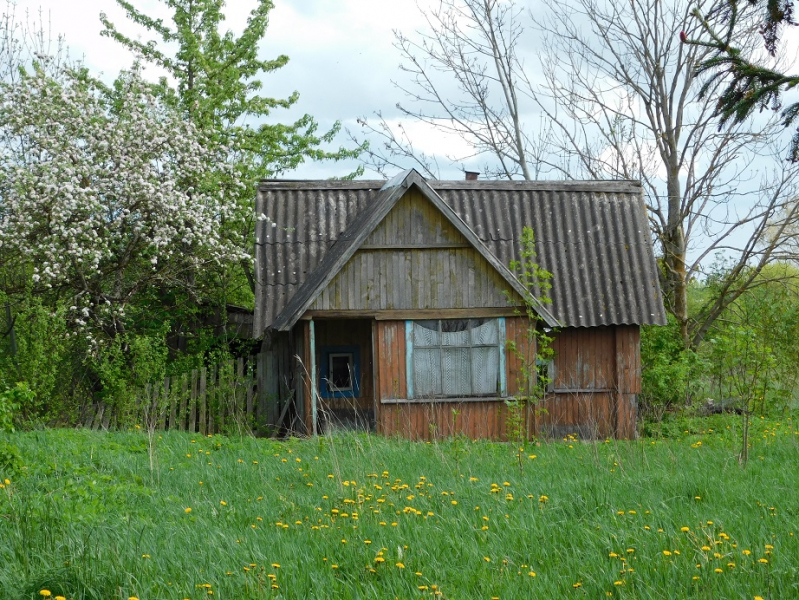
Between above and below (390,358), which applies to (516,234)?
above

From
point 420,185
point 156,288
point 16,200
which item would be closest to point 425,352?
point 420,185

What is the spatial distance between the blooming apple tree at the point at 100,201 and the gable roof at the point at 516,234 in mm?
2014

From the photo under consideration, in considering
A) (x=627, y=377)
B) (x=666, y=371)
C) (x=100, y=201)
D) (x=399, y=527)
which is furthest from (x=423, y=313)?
(x=399, y=527)

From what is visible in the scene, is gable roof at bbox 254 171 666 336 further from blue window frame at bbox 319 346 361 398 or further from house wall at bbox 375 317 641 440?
blue window frame at bbox 319 346 361 398

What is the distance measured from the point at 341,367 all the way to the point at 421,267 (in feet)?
9.50

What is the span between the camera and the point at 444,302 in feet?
50.1

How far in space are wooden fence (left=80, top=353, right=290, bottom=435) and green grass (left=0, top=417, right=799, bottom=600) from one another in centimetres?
514

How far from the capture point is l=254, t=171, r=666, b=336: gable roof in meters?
16.2

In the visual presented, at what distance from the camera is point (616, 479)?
8.38 meters

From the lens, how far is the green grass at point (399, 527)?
539 centimetres

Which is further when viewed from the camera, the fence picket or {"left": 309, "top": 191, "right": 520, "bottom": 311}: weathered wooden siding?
the fence picket

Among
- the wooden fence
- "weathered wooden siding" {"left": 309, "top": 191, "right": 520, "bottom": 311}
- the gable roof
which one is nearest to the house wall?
"weathered wooden siding" {"left": 309, "top": 191, "right": 520, "bottom": 311}

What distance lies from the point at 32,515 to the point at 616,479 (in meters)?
5.24

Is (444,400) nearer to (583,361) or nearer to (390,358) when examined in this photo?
(390,358)
